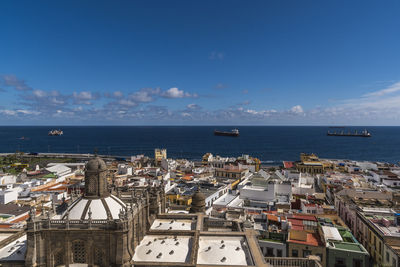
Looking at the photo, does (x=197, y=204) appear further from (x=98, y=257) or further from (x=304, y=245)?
(x=98, y=257)

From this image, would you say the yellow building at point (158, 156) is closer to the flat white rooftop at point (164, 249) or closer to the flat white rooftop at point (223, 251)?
the flat white rooftop at point (164, 249)

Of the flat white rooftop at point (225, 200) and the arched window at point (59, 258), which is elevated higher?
the arched window at point (59, 258)

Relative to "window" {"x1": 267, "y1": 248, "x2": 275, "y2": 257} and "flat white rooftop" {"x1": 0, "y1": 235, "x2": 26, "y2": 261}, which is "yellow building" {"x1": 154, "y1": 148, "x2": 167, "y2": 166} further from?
"flat white rooftop" {"x1": 0, "y1": 235, "x2": 26, "y2": 261}

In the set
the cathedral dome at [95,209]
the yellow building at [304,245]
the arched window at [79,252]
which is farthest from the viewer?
the yellow building at [304,245]

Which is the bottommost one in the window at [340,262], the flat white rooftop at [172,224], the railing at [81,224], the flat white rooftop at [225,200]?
the window at [340,262]

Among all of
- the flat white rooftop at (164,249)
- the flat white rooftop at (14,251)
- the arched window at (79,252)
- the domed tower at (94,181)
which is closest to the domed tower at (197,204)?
the flat white rooftop at (164,249)

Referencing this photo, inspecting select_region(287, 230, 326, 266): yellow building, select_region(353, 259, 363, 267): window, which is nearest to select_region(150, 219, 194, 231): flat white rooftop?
select_region(287, 230, 326, 266): yellow building

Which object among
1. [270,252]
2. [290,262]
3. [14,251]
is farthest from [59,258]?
[270,252]

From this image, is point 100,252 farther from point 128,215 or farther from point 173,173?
point 173,173
